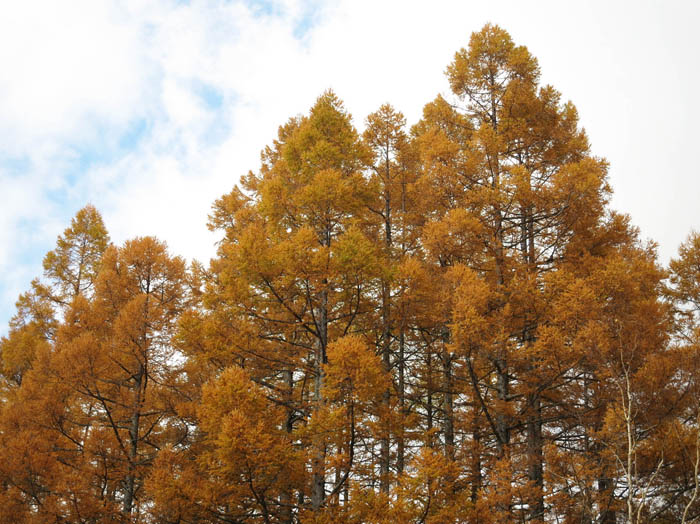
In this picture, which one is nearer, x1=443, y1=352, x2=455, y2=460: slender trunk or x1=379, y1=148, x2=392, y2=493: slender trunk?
x1=379, y1=148, x2=392, y2=493: slender trunk

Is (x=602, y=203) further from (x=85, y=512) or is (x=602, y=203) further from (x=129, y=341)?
(x=85, y=512)

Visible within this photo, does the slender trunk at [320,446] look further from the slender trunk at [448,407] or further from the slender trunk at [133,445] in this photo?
the slender trunk at [133,445]

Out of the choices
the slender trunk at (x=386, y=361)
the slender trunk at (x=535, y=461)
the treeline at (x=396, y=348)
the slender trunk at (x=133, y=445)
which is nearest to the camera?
the treeline at (x=396, y=348)

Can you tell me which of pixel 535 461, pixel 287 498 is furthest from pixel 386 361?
pixel 535 461

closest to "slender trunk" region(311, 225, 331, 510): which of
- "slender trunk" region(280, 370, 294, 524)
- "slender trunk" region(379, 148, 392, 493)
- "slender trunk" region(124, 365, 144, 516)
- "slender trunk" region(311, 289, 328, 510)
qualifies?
"slender trunk" region(311, 289, 328, 510)

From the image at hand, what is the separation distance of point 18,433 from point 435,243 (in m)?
11.7

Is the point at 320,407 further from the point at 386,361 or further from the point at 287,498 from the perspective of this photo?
the point at 386,361

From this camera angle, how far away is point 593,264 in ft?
34.1

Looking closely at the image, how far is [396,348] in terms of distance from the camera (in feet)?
44.9

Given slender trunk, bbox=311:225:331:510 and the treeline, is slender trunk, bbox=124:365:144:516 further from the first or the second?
slender trunk, bbox=311:225:331:510

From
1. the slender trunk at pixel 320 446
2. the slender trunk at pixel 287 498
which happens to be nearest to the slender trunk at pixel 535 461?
the slender trunk at pixel 320 446

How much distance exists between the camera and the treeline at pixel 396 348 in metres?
8.23

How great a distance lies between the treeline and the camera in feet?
27.0

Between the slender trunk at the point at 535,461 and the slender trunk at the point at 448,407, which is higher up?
the slender trunk at the point at 448,407
